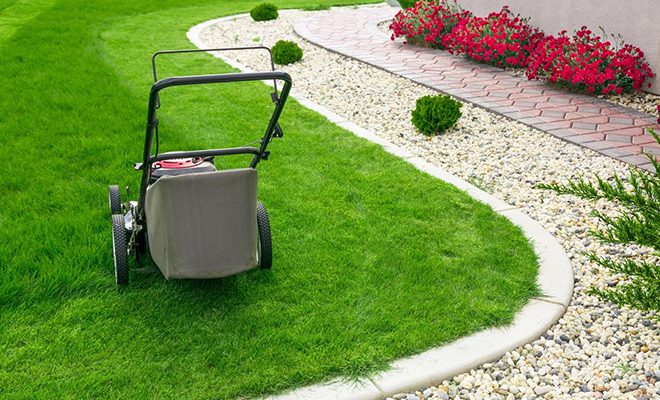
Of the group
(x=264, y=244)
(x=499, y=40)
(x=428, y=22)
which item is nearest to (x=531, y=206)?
(x=264, y=244)

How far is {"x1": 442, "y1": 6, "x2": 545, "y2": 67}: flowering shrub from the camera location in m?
9.06

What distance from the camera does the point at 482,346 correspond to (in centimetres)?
324

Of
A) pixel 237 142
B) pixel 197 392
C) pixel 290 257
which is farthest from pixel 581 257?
pixel 237 142

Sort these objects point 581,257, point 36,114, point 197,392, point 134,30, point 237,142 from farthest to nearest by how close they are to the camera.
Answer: point 134,30 → point 36,114 → point 237,142 → point 581,257 → point 197,392

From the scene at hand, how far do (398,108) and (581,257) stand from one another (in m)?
3.64

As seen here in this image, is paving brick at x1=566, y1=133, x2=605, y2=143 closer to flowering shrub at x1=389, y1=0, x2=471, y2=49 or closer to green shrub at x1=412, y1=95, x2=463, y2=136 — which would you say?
green shrub at x1=412, y1=95, x2=463, y2=136

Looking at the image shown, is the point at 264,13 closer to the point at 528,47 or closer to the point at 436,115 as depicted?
the point at 528,47

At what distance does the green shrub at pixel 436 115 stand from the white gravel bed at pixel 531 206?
0.41 ft

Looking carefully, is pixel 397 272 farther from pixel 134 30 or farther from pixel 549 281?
pixel 134 30

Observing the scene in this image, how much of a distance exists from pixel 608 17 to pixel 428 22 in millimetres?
3225

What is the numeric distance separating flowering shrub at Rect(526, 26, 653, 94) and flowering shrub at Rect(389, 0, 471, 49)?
8.97 feet

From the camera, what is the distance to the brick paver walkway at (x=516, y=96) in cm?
621

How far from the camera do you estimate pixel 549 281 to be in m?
3.83

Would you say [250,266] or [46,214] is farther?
[46,214]
